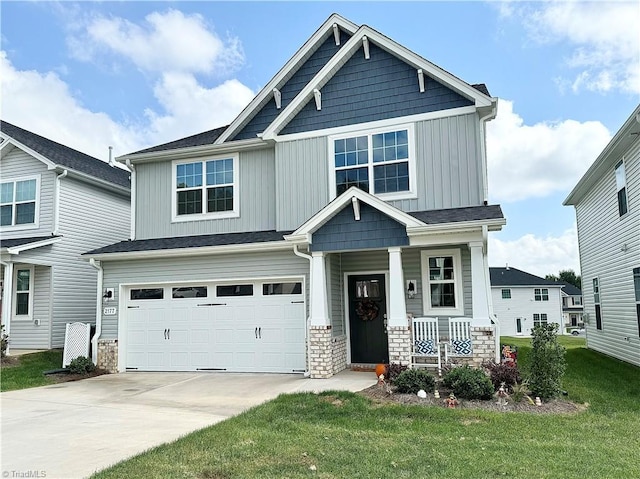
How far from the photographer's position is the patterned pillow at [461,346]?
9.69 meters

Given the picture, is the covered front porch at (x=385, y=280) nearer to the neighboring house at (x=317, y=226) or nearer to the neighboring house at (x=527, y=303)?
the neighboring house at (x=317, y=226)

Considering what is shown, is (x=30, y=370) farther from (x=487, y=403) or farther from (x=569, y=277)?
(x=569, y=277)

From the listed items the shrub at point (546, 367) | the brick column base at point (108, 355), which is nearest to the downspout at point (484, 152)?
the shrub at point (546, 367)

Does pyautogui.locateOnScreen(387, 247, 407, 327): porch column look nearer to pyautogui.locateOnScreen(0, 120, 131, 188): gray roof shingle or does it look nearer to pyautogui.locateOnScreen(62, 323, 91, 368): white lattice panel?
pyautogui.locateOnScreen(62, 323, 91, 368): white lattice panel

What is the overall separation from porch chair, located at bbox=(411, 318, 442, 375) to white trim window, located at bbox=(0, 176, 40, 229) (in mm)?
12401

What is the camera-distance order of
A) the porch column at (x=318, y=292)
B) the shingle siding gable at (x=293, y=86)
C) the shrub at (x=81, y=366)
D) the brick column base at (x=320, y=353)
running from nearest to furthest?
the brick column base at (x=320, y=353), the porch column at (x=318, y=292), the shrub at (x=81, y=366), the shingle siding gable at (x=293, y=86)

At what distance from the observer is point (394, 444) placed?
574 centimetres

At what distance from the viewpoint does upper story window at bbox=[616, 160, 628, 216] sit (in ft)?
42.3

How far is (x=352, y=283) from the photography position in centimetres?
1202

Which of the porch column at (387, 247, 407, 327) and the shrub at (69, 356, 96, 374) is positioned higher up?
the porch column at (387, 247, 407, 327)

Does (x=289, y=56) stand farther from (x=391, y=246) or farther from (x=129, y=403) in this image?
(x=129, y=403)

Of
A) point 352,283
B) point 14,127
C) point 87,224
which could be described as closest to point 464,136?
point 352,283

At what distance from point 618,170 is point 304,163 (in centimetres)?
850

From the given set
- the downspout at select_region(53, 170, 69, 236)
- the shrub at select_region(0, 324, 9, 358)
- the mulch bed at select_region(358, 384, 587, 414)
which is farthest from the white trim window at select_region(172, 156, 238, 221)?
the mulch bed at select_region(358, 384, 587, 414)
